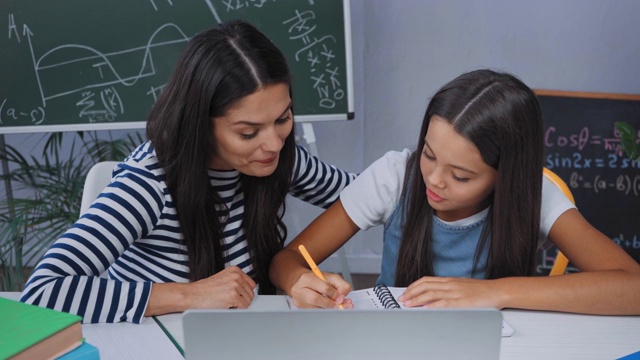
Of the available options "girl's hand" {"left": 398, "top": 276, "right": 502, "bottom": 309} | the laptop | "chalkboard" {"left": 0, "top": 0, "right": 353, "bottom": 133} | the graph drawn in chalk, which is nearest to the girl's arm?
"girl's hand" {"left": 398, "top": 276, "right": 502, "bottom": 309}

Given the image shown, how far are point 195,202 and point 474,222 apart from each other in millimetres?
545

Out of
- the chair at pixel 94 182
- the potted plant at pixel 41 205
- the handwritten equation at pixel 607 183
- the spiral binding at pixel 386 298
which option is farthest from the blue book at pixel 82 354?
the handwritten equation at pixel 607 183

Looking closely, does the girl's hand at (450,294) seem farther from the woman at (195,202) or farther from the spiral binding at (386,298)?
the woman at (195,202)

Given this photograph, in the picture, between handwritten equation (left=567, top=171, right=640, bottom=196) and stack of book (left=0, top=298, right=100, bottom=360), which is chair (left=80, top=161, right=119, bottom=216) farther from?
handwritten equation (left=567, top=171, right=640, bottom=196)

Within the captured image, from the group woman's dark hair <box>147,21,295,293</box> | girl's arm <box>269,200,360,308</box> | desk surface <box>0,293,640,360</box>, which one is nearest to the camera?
desk surface <box>0,293,640,360</box>

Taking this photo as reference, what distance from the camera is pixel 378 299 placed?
1084 mm

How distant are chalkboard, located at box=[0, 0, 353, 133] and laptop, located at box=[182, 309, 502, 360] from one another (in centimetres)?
168

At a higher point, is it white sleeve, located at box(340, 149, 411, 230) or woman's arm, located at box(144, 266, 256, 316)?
white sleeve, located at box(340, 149, 411, 230)

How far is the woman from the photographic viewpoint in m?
1.04

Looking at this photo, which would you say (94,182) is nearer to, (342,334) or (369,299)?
(369,299)

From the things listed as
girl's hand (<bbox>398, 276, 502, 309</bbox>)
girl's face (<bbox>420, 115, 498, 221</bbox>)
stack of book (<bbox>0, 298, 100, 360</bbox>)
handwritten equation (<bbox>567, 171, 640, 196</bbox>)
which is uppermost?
girl's face (<bbox>420, 115, 498, 221</bbox>)

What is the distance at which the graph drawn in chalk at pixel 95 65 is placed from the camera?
2.27 m

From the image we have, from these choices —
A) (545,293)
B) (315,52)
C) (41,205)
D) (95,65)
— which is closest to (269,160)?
(545,293)

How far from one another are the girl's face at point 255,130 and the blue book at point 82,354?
19.0 inches
